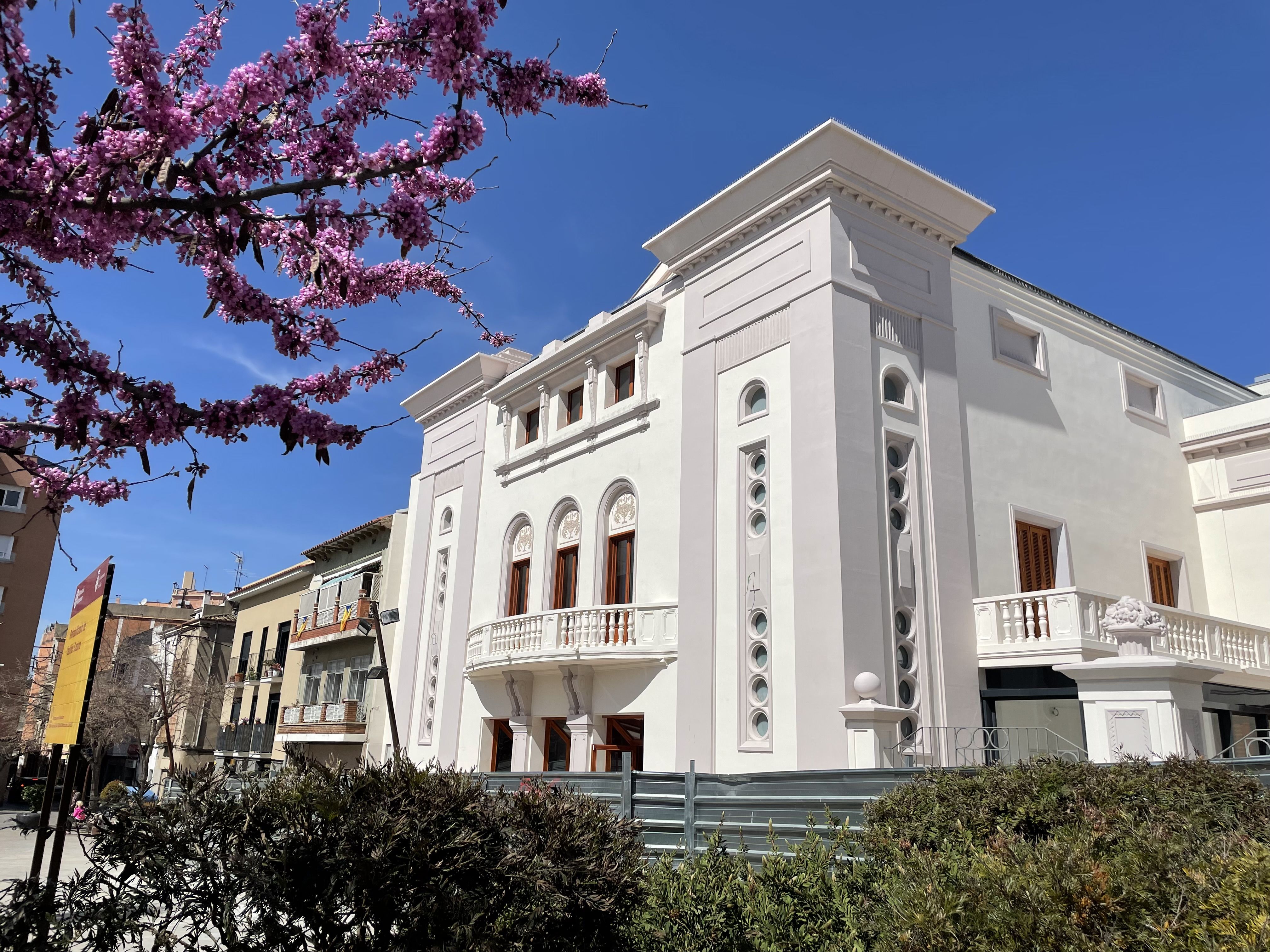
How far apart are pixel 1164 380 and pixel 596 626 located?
13.7 metres

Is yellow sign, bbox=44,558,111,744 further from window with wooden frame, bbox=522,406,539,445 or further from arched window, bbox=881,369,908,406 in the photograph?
window with wooden frame, bbox=522,406,539,445

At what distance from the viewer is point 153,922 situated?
436 centimetres

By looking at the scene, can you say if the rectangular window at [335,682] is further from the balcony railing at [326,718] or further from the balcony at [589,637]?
the balcony at [589,637]

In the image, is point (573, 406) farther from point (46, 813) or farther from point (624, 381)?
point (46, 813)

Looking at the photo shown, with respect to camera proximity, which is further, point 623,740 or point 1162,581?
point 1162,581

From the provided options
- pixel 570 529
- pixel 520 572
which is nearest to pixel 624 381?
pixel 570 529

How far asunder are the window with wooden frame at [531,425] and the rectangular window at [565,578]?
3.34m

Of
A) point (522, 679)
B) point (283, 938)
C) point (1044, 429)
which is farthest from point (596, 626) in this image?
point (283, 938)

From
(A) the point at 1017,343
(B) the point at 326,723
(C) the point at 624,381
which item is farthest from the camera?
(B) the point at 326,723

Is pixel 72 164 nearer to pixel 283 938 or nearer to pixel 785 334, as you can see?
pixel 283 938

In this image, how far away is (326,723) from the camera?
29.4m

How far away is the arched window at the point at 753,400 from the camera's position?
16547mm

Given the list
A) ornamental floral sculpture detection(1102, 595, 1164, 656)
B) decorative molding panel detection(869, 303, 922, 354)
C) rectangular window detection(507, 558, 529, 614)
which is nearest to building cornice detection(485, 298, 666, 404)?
rectangular window detection(507, 558, 529, 614)

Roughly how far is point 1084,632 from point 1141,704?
16.5 feet
